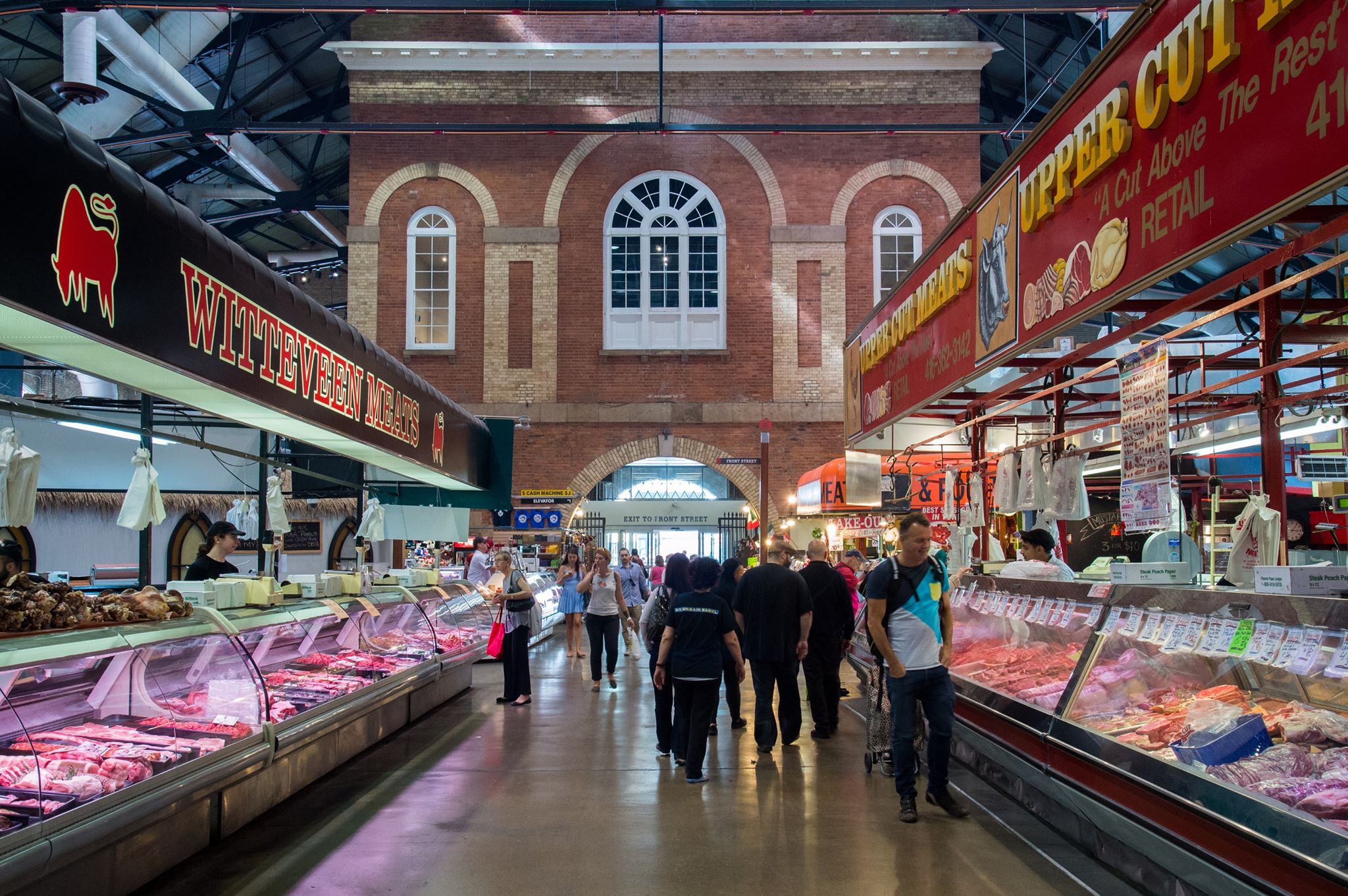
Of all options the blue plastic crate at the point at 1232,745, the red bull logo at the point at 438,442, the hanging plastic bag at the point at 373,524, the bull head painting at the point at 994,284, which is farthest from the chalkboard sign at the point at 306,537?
the blue plastic crate at the point at 1232,745

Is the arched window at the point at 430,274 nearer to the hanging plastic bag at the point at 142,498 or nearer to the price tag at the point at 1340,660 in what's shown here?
the hanging plastic bag at the point at 142,498

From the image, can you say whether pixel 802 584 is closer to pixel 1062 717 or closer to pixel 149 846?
pixel 1062 717

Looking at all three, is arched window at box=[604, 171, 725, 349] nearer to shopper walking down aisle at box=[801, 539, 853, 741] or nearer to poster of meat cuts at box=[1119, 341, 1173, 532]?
shopper walking down aisle at box=[801, 539, 853, 741]

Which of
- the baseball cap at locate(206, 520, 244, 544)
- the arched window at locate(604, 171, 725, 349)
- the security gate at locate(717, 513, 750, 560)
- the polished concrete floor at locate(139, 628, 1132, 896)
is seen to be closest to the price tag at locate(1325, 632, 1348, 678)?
the polished concrete floor at locate(139, 628, 1132, 896)

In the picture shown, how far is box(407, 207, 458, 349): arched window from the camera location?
22.9m

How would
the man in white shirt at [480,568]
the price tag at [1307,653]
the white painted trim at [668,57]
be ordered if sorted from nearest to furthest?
the price tag at [1307,653] < the man in white shirt at [480,568] < the white painted trim at [668,57]

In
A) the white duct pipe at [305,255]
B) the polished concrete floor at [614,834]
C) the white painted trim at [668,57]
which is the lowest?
the polished concrete floor at [614,834]

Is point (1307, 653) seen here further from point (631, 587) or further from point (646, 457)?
point (646, 457)

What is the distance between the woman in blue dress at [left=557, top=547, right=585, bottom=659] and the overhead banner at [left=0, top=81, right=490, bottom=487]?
4531 mm

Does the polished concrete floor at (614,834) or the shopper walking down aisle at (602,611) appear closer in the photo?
the polished concrete floor at (614,834)

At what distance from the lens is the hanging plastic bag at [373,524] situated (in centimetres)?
1371

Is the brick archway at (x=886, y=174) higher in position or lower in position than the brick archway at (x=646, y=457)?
higher

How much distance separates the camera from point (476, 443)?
15484mm

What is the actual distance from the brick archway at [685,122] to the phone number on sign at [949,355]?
14.6m
